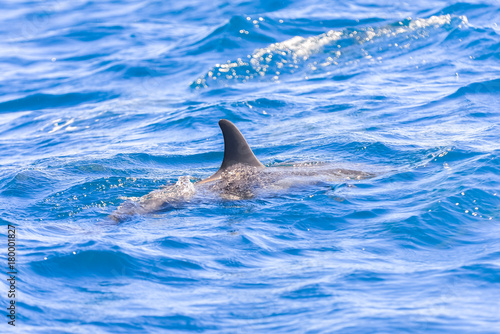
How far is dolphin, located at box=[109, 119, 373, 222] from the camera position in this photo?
9.53m

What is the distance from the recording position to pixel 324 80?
16.8 metres

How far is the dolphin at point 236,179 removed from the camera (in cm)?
953

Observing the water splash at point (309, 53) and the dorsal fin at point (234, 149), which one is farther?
the water splash at point (309, 53)

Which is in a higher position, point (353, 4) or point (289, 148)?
point (353, 4)

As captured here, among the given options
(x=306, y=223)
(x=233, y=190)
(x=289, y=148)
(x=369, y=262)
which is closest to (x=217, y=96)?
(x=289, y=148)

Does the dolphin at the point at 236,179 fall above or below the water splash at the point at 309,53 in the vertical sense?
below

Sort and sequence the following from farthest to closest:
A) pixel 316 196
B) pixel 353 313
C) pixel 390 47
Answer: pixel 390 47
pixel 316 196
pixel 353 313

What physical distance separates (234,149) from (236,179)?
543 mm

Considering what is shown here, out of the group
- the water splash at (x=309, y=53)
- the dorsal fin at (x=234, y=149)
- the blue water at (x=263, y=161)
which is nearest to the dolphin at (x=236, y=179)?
the dorsal fin at (x=234, y=149)

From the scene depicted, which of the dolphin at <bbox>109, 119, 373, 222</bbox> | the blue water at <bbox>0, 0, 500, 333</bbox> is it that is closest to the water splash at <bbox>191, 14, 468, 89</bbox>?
the blue water at <bbox>0, 0, 500, 333</bbox>

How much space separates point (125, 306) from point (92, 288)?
0.68m

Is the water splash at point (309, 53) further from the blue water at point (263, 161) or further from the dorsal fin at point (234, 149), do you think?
the dorsal fin at point (234, 149)

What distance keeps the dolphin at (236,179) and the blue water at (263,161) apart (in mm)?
307

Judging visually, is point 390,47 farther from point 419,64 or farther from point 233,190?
point 233,190
